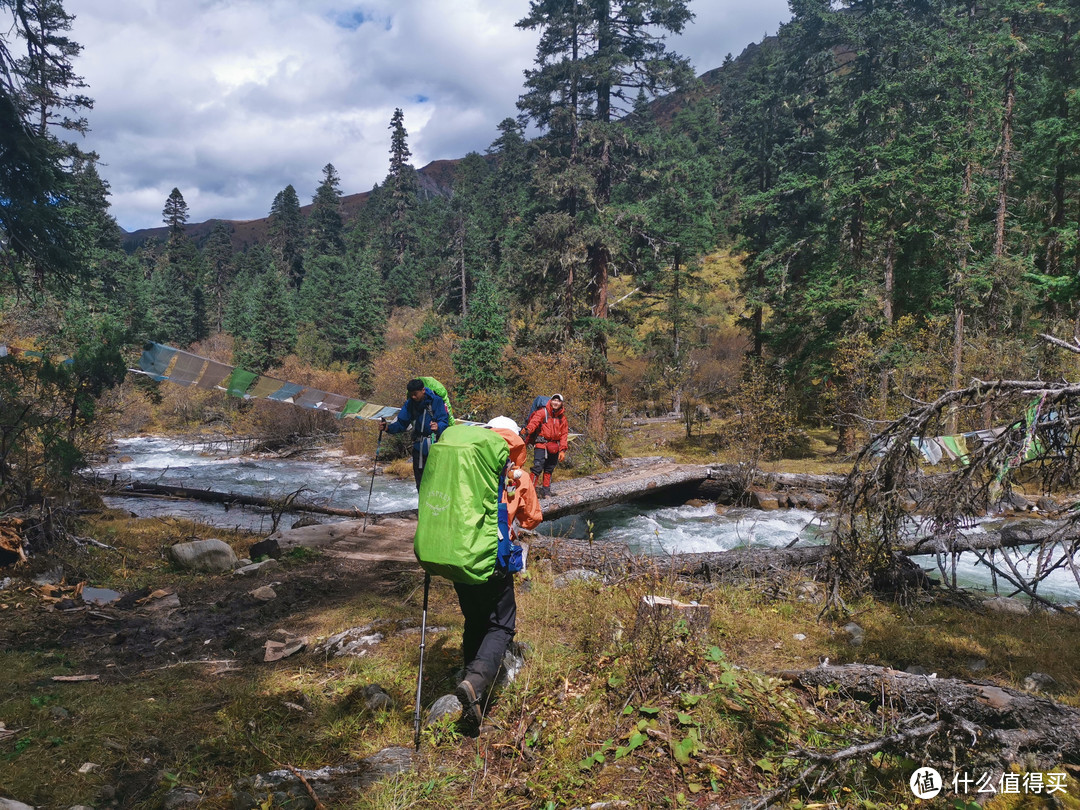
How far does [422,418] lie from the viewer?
18.6 feet

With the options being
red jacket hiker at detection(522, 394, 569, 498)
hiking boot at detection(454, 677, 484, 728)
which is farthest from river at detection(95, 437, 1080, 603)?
hiking boot at detection(454, 677, 484, 728)

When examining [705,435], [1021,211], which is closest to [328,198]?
[705,435]

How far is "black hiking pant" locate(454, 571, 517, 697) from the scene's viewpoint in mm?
3574

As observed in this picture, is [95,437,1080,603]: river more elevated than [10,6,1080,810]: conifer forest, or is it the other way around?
[10,6,1080,810]: conifer forest

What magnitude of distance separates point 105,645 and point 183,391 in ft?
108

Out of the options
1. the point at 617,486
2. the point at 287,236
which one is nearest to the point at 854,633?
the point at 617,486

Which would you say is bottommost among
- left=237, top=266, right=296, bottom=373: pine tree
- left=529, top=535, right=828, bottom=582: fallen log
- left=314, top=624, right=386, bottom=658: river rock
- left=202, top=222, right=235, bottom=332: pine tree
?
left=529, top=535, right=828, bottom=582: fallen log

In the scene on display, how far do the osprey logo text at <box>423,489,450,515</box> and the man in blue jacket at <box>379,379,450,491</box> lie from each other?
6.74ft

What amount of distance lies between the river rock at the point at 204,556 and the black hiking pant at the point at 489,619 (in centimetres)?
569

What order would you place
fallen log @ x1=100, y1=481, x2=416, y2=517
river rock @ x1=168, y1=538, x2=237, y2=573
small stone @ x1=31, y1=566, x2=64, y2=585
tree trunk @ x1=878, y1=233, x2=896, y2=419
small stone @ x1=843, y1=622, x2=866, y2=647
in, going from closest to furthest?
small stone @ x1=843, y1=622, x2=866, y2=647, small stone @ x1=31, y1=566, x2=64, y2=585, river rock @ x1=168, y1=538, x2=237, y2=573, fallen log @ x1=100, y1=481, x2=416, y2=517, tree trunk @ x1=878, y1=233, x2=896, y2=419

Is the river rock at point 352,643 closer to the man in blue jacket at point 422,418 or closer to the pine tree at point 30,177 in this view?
the man in blue jacket at point 422,418

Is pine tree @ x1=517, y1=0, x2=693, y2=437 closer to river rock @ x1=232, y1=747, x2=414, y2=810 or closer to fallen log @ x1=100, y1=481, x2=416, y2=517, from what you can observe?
fallen log @ x1=100, y1=481, x2=416, y2=517

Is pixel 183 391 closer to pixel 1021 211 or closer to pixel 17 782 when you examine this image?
pixel 17 782

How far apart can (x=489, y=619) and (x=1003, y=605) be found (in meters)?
6.46
